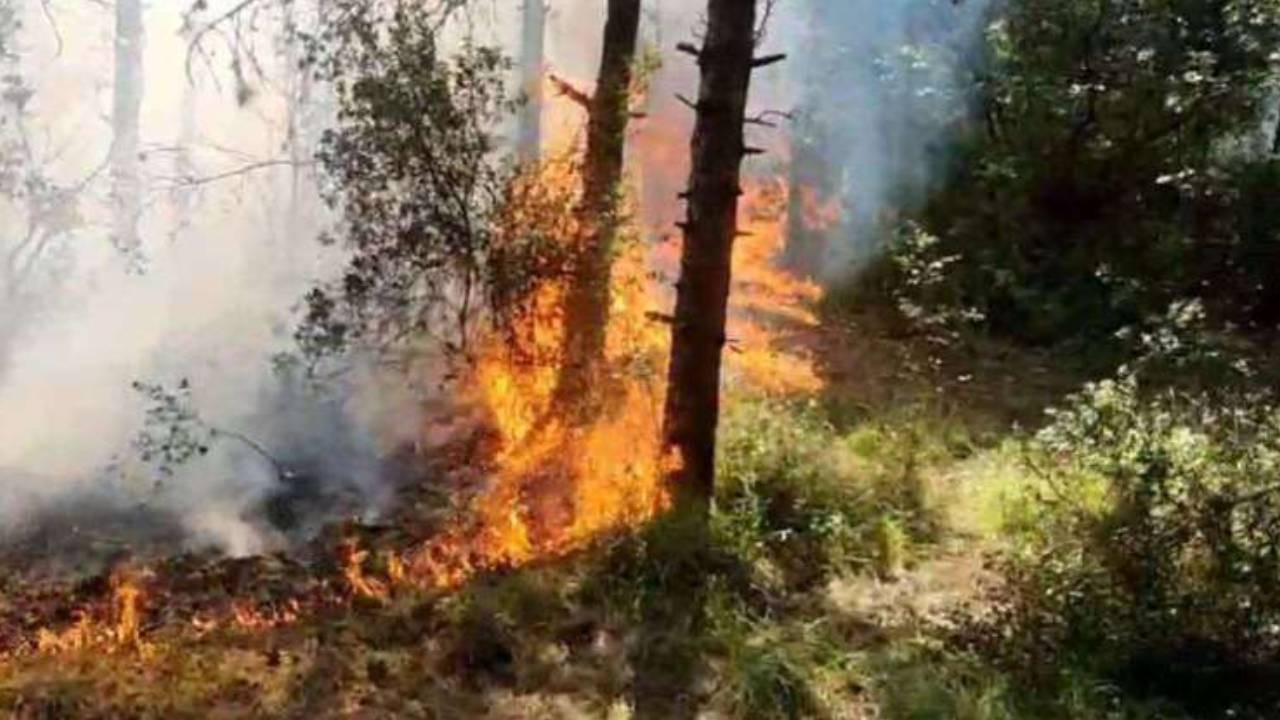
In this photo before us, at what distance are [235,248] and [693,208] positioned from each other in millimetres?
13176

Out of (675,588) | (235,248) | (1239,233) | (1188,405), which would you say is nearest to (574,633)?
(675,588)

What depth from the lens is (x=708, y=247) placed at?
7352mm

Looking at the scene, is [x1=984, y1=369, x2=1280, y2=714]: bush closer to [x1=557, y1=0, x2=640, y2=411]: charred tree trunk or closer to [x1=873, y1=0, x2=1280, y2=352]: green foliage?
[x1=557, y1=0, x2=640, y2=411]: charred tree trunk

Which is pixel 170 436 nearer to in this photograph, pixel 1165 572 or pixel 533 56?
pixel 1165 572

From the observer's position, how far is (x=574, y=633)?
6.28 metres

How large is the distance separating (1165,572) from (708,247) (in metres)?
2.91

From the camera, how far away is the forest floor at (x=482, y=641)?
18.0 feet

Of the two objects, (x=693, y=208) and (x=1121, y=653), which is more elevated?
(x=693, y=208)

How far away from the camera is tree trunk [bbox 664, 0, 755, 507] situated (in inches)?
282

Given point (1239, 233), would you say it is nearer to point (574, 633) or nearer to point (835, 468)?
point (835, 468)

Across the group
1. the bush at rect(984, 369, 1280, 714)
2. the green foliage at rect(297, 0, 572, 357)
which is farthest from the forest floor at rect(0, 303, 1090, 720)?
the green foliage at rect(297, 0, 572, 357)

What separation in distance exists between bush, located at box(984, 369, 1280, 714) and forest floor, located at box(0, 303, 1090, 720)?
1.40 ft

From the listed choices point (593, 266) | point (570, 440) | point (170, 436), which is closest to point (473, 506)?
point (570, 440)

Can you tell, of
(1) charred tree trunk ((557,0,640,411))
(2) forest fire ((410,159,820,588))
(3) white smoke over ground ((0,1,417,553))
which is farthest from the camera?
(3) white smoke over ground ((0,1,417,553))
